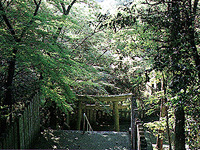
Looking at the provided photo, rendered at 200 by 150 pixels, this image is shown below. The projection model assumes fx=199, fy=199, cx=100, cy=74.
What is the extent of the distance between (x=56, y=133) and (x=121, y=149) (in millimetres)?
1983

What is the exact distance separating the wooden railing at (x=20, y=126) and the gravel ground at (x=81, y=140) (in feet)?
1.12

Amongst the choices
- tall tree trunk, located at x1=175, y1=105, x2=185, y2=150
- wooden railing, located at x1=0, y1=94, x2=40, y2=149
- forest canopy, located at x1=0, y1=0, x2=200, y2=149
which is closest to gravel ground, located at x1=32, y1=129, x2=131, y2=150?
wooden railing, located at x1=0, y1=94, x2=40, y2=149

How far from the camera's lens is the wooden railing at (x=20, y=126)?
3.16 meters

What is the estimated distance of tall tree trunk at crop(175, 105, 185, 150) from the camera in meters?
3.78

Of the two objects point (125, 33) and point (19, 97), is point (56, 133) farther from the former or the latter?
point (125, 33)

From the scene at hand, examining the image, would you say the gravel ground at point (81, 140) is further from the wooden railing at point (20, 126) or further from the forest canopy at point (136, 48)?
the forest canopy at point (136, 48)

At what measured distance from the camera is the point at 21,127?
3.69 meters

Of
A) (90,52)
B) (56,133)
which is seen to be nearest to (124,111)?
(90,52)

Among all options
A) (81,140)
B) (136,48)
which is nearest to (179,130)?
(136,48)

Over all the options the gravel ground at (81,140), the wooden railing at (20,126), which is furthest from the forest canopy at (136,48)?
the gravel ground at (81,140)

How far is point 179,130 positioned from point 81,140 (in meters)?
2.53

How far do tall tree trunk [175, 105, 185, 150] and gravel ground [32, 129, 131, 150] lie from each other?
4.14 feet

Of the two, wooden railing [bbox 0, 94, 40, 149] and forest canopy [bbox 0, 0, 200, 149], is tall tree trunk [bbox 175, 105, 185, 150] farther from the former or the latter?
wooden railing [bbox 0, 94, 40, 149]

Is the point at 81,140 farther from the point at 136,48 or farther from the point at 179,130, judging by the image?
the point at 136,48
